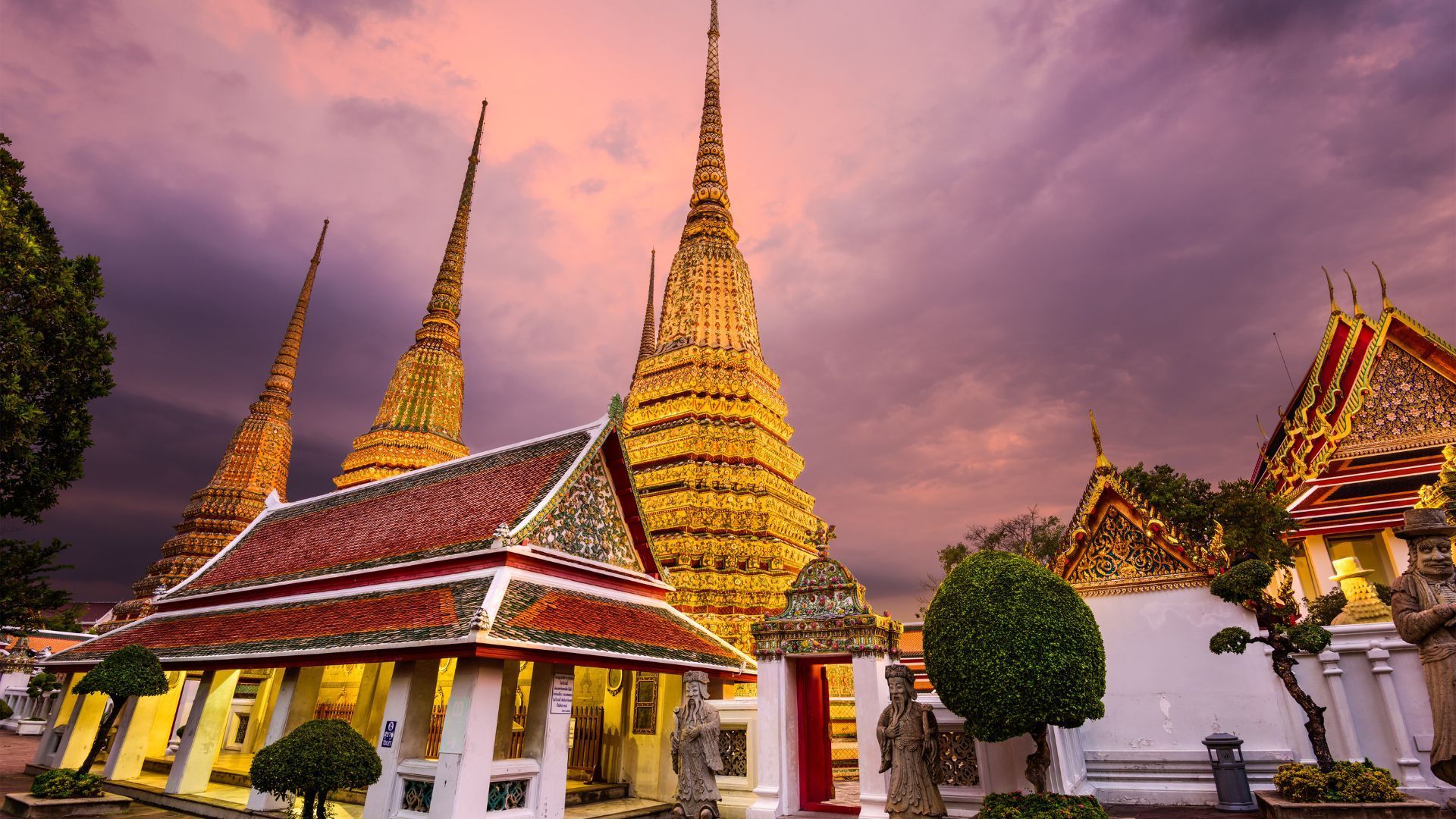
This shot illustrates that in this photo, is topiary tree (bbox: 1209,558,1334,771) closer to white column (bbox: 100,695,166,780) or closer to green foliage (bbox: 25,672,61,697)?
white column (bbox: 100,695,166,780)

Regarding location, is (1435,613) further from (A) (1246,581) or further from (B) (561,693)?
(B) (561,693)

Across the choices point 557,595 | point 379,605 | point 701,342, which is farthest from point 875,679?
point 701,342

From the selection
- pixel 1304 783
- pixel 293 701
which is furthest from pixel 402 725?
pixel 1304 783

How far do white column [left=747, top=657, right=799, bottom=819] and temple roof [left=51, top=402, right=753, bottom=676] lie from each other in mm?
1528

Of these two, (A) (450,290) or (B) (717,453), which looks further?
(A) (450,290)

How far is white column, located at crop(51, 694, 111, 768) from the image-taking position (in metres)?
13.0

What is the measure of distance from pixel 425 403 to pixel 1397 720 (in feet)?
97.3

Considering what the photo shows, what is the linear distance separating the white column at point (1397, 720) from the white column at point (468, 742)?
1080 centimetres

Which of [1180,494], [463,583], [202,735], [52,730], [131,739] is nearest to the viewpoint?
[463,583]

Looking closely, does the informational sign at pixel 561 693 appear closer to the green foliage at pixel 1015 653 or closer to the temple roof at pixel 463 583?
the temple roof at pixel 463 583

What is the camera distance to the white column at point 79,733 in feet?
42.8

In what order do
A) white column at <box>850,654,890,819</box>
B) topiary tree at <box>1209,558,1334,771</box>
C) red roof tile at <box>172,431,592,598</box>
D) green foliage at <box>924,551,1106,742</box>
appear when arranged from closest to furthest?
1. green foliage at <box>924,551,1106,742</box>
2. topiary tree at <box>1209,558,1334,771</box>
3. white column at <box>850,654,890,819</box>
4. red roof tile at <box>172,431,592,598</box>

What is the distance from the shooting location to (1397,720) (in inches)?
331

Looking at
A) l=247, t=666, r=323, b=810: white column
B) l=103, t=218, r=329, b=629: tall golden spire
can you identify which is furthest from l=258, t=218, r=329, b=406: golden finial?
l=247, t=666, r=323, b=810: white column
